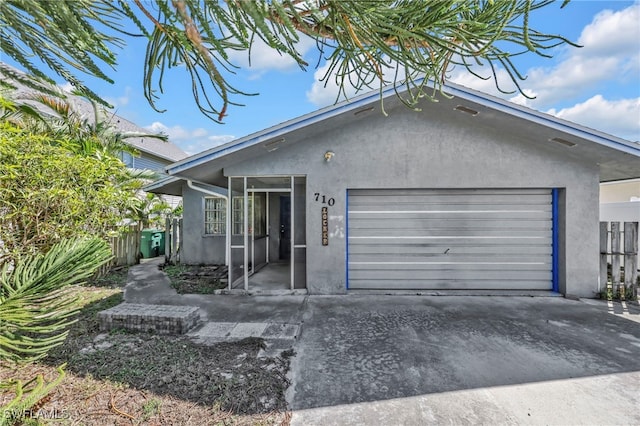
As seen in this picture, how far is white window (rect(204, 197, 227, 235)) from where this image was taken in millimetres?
10336

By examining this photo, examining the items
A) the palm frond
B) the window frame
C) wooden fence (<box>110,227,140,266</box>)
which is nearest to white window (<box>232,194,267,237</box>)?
the window frame

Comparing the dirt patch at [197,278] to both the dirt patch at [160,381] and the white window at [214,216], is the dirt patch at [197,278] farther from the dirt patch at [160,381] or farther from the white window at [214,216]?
the dirt patch at [160,381]

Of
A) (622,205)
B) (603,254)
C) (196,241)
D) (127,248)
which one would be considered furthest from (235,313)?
(622,205)

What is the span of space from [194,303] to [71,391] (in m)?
3.21

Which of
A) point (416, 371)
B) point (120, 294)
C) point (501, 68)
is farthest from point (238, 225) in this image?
point (501, 68)

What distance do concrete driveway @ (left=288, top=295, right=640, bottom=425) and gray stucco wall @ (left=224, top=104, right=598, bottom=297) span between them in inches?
48.6

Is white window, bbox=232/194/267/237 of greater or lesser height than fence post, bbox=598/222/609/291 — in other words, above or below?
above

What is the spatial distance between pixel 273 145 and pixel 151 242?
7916 mm

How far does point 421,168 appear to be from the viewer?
666 cm

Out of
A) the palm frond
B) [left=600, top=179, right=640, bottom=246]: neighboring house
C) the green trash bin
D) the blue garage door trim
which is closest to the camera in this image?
the palm frond

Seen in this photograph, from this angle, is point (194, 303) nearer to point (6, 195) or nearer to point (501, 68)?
point (6, 195)

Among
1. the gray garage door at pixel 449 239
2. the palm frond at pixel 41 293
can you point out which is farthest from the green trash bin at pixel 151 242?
the palm frond at pixel 41 293

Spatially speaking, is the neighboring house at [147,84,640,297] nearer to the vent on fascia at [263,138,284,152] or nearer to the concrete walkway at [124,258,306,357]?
the vent on fascia at [263,138,284,152]

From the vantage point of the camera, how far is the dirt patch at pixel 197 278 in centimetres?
721
